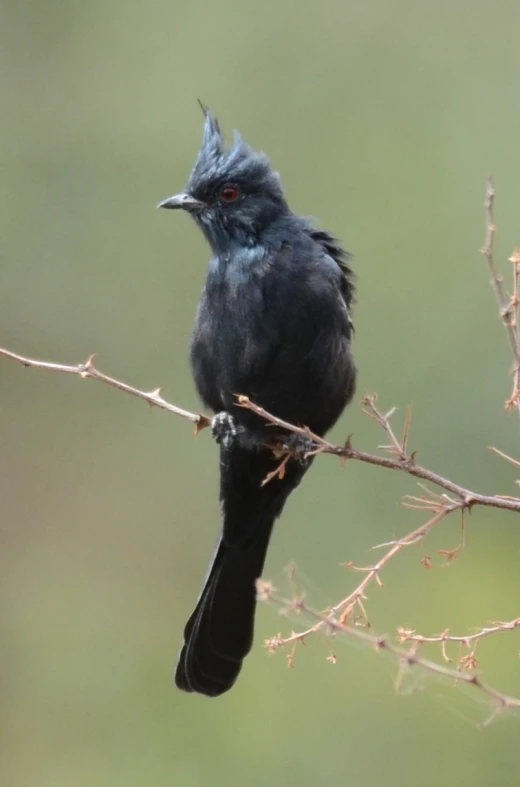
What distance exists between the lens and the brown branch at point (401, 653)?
2326 mm

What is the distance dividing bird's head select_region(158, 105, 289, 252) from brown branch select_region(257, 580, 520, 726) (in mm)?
1975

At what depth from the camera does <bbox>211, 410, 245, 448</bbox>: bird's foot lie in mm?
4137

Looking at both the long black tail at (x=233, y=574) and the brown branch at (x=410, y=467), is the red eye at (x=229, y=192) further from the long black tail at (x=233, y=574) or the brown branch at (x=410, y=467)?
the brown branch at (x=410, y=467)

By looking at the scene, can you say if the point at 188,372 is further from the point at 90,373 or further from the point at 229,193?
the point at 90,373

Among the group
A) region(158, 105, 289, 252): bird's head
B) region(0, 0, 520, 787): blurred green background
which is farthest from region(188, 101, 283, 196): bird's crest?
region(0, 0, 520, 787): blurred green background

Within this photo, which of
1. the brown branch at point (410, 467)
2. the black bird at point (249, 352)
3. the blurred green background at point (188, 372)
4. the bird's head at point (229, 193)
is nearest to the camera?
the brown branch at point (410, 467)

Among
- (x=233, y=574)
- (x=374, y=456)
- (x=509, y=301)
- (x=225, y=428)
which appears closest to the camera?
(x=509, y=301)

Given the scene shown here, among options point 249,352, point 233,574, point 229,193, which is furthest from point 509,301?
point 233,574

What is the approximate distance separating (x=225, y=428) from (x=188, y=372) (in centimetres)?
398

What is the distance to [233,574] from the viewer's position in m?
4.56

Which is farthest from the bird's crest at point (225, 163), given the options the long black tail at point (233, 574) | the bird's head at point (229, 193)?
the long black tail at point (233, 574)

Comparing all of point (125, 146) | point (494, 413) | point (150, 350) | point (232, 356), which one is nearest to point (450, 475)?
point (494, 413)

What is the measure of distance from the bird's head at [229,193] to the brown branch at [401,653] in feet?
6.48

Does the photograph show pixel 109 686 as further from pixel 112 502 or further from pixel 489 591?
pixel 489 591
